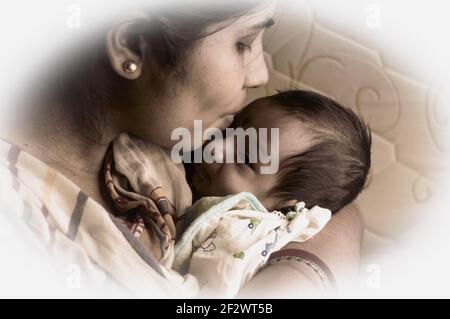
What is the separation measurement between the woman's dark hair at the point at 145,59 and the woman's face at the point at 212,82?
14mm

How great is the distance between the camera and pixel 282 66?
1168 millimetres

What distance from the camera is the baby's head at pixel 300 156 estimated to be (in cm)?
110

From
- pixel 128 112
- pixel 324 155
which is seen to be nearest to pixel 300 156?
pixel 324 155

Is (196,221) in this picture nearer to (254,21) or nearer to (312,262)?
(312,262)

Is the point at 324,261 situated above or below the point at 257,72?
below

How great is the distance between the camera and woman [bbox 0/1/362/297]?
3.01 feet

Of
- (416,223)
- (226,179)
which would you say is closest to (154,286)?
(226,179)

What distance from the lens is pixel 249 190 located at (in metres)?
1.11

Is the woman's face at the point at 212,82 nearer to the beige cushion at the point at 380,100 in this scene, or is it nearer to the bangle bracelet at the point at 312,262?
the beige cushion at the point at 380,100

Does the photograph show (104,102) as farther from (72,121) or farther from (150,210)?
(150,210)

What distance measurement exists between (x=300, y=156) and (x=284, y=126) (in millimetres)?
57

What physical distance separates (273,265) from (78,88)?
0.41 metres

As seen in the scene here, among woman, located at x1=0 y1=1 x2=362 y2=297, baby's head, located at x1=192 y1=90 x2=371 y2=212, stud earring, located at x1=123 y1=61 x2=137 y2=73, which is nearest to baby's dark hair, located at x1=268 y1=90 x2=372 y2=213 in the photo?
baby's head, located at x1=192 y1=90 x2=371 y2=212

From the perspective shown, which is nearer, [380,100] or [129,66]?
[129,66]
